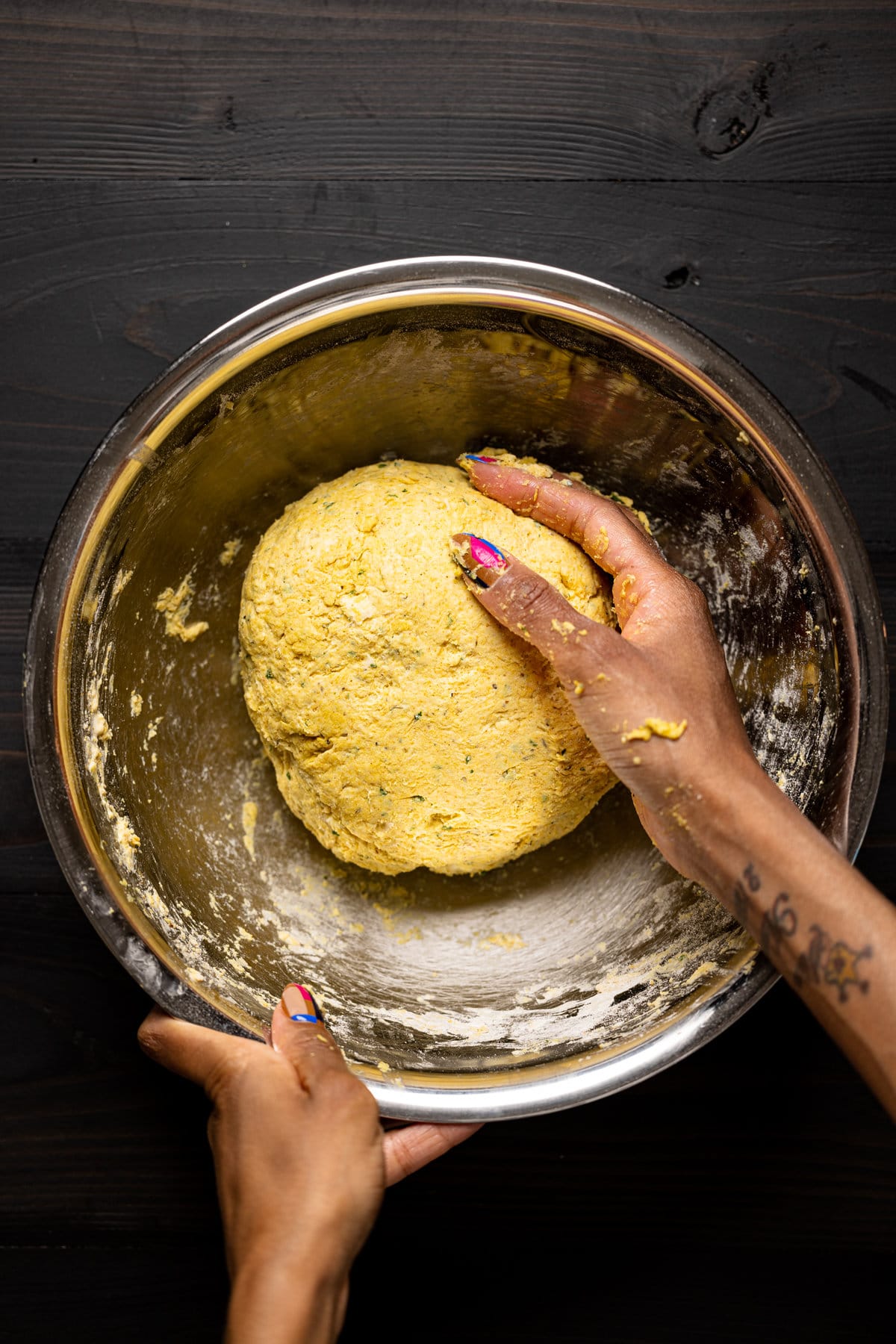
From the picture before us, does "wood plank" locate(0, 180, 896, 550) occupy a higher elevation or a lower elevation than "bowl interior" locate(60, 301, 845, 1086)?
higher

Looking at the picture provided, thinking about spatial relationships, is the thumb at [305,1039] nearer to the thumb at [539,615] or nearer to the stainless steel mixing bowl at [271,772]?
the stainless steel mixing bowl at [271,772]

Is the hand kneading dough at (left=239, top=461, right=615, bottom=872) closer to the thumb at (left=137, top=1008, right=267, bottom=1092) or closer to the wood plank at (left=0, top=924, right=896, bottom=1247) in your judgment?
the thumb at (left=137, top=1008, right=267, bottom=1092)

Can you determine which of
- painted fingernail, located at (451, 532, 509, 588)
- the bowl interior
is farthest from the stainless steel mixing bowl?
painted fingernail, located at (451, 532, 509, 588)

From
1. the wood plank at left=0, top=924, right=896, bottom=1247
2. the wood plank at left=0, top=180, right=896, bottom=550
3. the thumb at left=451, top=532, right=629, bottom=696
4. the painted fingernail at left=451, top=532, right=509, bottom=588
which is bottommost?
the wood plank at left=0, top=924, right=896, bottom=1247

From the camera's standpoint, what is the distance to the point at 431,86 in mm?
1419

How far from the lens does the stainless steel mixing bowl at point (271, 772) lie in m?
1.14

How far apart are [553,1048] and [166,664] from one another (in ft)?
2.81

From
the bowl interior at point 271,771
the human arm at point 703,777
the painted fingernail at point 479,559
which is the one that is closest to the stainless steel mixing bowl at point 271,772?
the bowl interior at point 271,771

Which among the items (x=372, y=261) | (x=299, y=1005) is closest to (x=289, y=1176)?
(x=299, y=1005)

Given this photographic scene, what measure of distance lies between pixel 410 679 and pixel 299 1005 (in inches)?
20.1

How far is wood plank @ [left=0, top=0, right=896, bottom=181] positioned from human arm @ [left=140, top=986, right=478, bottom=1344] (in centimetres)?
141

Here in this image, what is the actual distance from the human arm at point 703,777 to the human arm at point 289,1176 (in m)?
0.56

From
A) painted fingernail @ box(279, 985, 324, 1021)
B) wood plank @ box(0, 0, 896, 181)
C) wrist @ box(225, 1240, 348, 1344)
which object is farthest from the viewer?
wood plank @ box(0, 0, 896, 181)

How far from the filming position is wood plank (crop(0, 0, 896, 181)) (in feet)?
4.63
